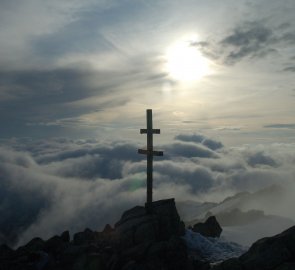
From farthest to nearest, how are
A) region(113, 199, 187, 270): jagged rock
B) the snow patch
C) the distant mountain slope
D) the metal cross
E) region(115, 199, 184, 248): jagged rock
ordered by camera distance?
the distant mountain slope < the metal cross < the snow patch < region(115, 199, 184, 248): jagged rock < region(113, 199, 187, 270): jagged rock

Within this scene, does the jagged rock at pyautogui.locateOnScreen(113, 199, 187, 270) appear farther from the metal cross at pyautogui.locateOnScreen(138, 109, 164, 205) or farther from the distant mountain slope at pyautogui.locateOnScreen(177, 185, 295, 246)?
the distant mountain slope at pyautogui.locateOnScreen(177, 185, 295, 246)

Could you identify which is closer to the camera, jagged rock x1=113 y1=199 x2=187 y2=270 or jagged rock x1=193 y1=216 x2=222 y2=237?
jagged rock x1=113 y1=199 x2=187 y2=270

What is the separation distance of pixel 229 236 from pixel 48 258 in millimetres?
18948

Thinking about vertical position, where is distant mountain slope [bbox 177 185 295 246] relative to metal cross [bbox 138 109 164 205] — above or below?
below

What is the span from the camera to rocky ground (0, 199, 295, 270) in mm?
15820

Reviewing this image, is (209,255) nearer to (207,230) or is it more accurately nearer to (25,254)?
(207,230)

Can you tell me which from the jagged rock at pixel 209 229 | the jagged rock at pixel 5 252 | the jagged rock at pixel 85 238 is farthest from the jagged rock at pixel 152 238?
the jagged rock at pixel 5 252

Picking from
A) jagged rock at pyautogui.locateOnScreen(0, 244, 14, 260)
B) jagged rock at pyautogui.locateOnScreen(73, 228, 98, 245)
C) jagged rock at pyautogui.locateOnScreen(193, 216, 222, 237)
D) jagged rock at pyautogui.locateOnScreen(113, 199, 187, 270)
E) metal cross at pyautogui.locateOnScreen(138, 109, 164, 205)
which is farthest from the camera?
jagged rock at pyautogui.locateOnScreen(193, 216, 222, 237)

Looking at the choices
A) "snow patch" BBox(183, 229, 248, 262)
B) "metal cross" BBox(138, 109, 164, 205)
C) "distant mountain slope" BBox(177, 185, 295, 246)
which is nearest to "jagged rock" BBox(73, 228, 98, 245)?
"metal cross" BBox(138, 109, 164, 205)

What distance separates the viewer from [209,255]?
21688 mm

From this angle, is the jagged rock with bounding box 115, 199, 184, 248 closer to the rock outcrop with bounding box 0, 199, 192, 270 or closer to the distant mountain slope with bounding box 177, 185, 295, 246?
the rock outcrop with bounding box 0, 199, 192, 270

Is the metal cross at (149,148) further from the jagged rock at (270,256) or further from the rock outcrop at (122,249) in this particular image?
the jagged rock at (270,256)

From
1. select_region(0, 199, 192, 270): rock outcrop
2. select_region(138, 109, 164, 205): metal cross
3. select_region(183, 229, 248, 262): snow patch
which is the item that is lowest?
select_region(183, 229, 248, 262): snow patch

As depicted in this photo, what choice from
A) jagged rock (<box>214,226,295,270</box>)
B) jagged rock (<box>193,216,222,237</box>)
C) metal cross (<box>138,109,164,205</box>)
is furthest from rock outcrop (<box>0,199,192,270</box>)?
jagged rock (<box>193,216,222,237</box>)
